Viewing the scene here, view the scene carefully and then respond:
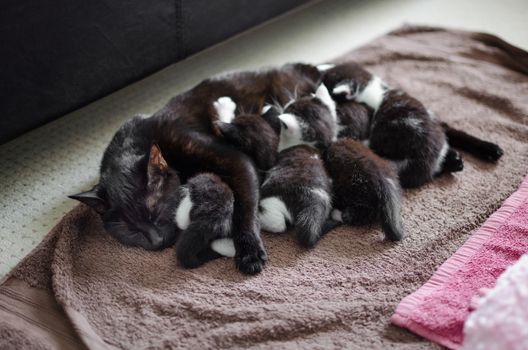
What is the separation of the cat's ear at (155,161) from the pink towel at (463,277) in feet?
2.60

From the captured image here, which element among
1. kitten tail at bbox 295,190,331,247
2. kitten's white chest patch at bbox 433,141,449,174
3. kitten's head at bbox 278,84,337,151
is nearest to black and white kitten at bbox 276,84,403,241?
kitten's head at bbox 278,84,337,151

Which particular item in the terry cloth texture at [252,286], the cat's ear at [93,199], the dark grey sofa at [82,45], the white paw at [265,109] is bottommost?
the terry cloth texture at [252,286]

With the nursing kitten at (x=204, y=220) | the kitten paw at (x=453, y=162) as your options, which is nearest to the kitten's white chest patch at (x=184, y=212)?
the nursing kitten at (x=204, y=220)

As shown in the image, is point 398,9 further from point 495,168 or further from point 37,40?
point 37,40

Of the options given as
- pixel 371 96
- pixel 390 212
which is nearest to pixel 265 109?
pixel 371 96

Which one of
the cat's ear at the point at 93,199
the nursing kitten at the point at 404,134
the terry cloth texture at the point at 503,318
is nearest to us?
the terry cloth texture at the point at 503,318

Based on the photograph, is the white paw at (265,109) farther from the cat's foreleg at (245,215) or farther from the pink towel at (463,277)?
the pink towel at (463,277)

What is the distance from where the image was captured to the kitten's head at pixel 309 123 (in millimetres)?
1695

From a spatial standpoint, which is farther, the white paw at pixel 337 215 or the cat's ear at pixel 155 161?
the white paw at pixel 337 215

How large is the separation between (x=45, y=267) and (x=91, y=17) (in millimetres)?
860

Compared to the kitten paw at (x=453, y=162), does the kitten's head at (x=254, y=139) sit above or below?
above

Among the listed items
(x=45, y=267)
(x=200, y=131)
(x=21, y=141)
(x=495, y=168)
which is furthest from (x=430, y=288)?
(x=21, y=141)

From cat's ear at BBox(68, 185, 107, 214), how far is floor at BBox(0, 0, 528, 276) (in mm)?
336

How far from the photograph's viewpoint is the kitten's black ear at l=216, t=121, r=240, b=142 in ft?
5.38
